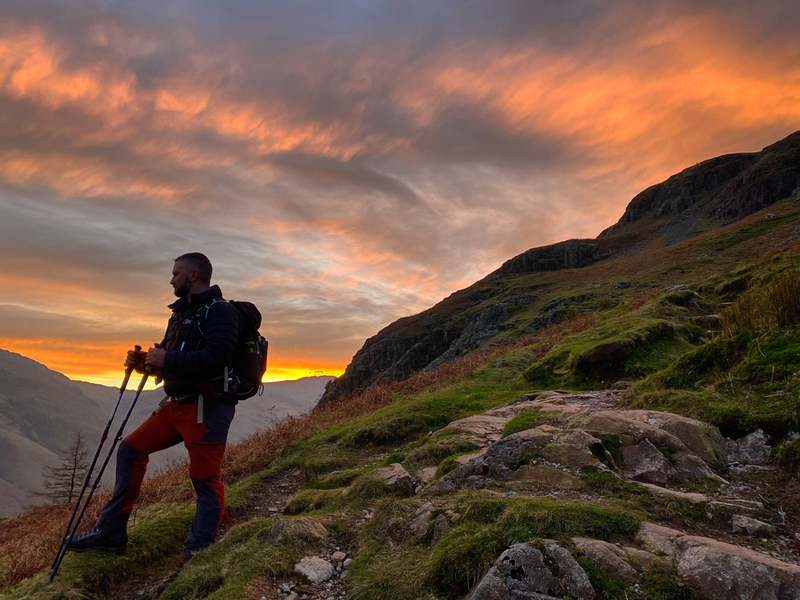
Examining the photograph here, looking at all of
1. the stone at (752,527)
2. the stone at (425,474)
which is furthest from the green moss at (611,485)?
the stone at (425,474)

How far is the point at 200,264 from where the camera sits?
5.77 metres

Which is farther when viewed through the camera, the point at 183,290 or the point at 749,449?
the point at 183,290

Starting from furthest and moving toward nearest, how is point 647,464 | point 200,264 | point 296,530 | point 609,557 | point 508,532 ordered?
point 200,264 → point 647,464 → point 296,530 → point 508,532 → point 609,557

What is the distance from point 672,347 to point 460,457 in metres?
8.27

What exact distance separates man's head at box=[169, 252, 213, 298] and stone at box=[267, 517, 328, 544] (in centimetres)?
299

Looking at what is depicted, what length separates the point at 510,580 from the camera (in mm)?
2967

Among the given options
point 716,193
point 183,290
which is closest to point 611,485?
point 183,290

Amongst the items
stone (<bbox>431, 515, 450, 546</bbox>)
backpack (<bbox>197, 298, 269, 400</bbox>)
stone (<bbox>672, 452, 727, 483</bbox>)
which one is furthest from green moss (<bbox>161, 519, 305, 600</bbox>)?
stone (<bbox>672, 452, 727, 483</bbox>)

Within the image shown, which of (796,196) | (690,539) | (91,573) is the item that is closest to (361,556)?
(690,539)

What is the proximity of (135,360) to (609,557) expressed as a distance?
5557mm

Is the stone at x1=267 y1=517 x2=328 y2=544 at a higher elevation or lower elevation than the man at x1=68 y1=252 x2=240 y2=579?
lower

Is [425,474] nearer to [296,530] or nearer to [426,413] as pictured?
[296,530]

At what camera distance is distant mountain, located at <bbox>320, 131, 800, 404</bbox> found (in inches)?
2085

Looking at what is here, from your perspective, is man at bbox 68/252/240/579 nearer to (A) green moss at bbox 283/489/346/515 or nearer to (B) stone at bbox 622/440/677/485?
(A) green moss at bbox 283/489/346/515
